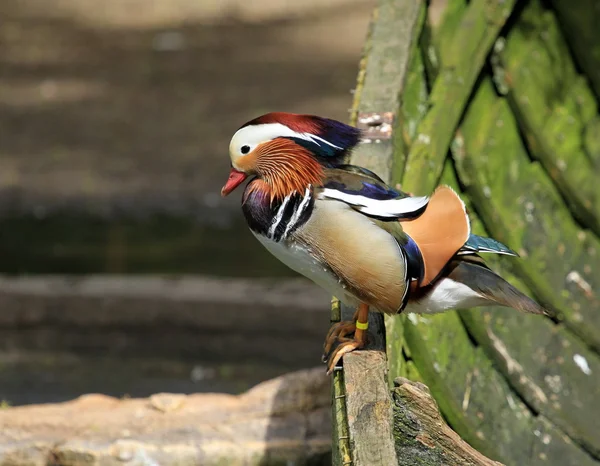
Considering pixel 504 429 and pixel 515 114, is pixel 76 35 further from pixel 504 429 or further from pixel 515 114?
pixel 504 429

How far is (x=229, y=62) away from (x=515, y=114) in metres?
4.76

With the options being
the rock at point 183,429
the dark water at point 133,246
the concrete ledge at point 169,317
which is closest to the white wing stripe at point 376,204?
the rock at point 183,429

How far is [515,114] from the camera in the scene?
3932 millimetres

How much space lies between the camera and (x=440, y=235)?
2.32m

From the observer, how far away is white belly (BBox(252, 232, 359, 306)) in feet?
7.38

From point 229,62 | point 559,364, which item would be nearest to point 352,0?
point 229,62

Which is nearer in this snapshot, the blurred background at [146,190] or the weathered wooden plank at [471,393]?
the weathered wooden plank at [471,393]

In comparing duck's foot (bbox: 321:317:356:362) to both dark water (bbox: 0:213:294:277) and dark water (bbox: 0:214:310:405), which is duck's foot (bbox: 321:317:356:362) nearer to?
dark water (bbox: 0:214:310:405)

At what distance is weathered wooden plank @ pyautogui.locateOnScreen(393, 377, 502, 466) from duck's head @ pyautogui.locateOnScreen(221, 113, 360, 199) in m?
0.55

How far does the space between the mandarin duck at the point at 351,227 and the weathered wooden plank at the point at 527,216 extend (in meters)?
1.19

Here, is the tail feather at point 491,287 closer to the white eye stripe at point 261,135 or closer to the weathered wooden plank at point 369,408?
the weathered wooden plank at point 369,408

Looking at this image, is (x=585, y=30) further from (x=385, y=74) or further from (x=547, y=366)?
(x=547, y=366)

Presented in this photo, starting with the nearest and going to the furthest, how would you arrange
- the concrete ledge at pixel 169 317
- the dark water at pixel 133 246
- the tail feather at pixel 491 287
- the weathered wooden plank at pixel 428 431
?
the weathered wooden plank at pixel 428 431, the tail feather at pixel 491 287, the concrete ledge at pixel 169 317, the dark water at pixel 133 246

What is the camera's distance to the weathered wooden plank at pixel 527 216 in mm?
3562
